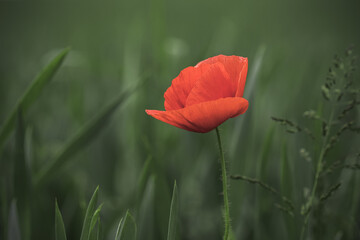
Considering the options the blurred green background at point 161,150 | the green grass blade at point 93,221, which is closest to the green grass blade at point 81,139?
the blurred green background at point 161,150

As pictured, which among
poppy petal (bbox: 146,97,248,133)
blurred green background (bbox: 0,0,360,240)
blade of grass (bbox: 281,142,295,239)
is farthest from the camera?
blurred green background (bbox: 0,0,360,240)

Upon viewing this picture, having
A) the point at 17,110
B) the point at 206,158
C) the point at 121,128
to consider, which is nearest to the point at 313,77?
the point at 206,158

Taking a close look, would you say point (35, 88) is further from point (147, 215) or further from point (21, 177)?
point (147, 215)

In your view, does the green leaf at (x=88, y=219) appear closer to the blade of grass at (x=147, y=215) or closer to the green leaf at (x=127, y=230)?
the green leaf at (x=127, y=230)

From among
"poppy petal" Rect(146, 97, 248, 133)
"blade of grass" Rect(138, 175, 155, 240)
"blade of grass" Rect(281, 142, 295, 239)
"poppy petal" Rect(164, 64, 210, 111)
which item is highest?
"poppy petal" Rect(164, 64, 210, 111)

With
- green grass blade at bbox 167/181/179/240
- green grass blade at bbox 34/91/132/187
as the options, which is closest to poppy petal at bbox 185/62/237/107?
green grass blade at bbox 167/181/179/240

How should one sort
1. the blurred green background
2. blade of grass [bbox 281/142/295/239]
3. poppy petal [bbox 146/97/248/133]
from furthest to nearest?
the blurred green background → blade of grass [bbox 281/142/295/239] → poppy petal [bbox 146/97/248/133]

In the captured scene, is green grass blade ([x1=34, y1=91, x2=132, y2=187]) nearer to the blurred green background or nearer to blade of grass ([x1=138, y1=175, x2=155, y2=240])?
the blurred green background

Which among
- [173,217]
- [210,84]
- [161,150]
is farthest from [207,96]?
[161,150]

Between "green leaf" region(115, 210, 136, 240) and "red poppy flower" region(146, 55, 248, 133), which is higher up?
"red poppy flower" region(146, 55, 248, 133)
